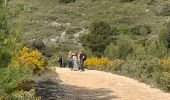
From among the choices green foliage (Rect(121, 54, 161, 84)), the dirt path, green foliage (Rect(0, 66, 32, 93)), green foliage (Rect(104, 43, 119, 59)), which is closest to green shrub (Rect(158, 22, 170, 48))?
green foliage (Rect(104, 43, 119, 59))

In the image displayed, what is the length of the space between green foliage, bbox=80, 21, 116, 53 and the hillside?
5769 millimetres

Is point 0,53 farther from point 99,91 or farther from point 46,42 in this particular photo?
point 46,42

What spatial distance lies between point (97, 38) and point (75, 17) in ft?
71.7

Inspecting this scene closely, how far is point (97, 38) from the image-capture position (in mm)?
44656

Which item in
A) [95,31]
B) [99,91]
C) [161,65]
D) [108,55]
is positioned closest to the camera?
[99,91]

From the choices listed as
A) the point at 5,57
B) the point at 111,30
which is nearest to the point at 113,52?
the point at 111,30

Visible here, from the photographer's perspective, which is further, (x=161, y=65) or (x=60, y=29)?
(x=60, y=29)

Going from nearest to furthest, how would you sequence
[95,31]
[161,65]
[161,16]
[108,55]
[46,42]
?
[161,65] < [108,55] < [95,31] < [46,42] < [161,16]

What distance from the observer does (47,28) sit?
200 feet

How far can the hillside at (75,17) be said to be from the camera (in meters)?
56.9

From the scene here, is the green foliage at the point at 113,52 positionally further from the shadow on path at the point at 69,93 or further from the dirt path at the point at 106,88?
the shadow on path at the point at 69,93

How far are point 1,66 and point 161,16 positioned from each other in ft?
180

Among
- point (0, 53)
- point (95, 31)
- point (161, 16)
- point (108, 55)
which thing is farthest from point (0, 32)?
point (161, 16)

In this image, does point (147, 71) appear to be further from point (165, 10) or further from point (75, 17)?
point (165, 10)
